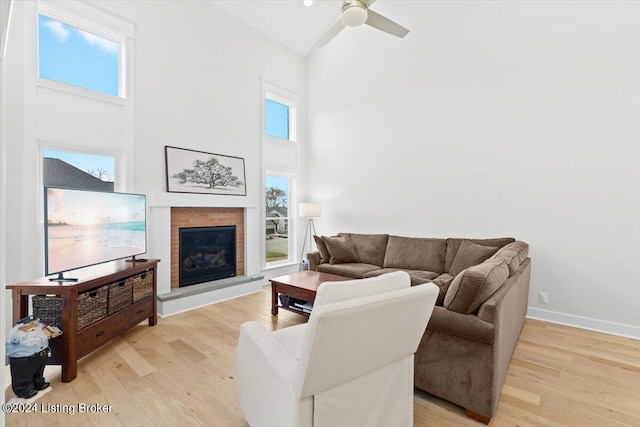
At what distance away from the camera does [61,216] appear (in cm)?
239

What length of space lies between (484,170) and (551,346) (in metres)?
2.12

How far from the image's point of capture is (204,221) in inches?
174

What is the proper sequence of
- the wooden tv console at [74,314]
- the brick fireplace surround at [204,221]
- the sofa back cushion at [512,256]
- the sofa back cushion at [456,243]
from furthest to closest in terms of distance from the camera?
the brick fireplace surround at [204,221] → the sofa back cushion at [456,243] → the sofa back cushion at [512,256] → the wooden tv console at [74,314]

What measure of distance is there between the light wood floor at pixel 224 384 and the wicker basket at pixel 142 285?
38 cm

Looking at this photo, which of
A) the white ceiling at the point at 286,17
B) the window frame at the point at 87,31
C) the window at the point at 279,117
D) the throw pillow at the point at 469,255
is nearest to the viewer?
the window frame at the point at 87,31

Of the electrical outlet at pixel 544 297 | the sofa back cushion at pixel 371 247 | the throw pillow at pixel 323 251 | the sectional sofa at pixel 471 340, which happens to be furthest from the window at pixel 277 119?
the electrical outlet at pixel 544 297

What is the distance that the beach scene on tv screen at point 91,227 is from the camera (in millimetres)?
2344

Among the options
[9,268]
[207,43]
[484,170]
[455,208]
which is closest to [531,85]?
[484,170]

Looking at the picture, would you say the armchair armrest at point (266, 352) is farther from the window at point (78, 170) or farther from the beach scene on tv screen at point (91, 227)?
the window at point (78, 170)

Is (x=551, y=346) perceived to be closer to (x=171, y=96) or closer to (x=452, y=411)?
(x=452, y=411)

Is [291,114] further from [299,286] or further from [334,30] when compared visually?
[299,286]

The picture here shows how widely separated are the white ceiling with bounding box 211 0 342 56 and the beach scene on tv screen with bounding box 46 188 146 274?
3.35 meters

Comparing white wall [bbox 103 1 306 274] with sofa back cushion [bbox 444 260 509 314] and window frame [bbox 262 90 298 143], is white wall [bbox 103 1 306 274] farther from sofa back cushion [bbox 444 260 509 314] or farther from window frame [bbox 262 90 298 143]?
sofa back cushion [bbox 444 260 509 314]

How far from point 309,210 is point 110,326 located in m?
3.33
